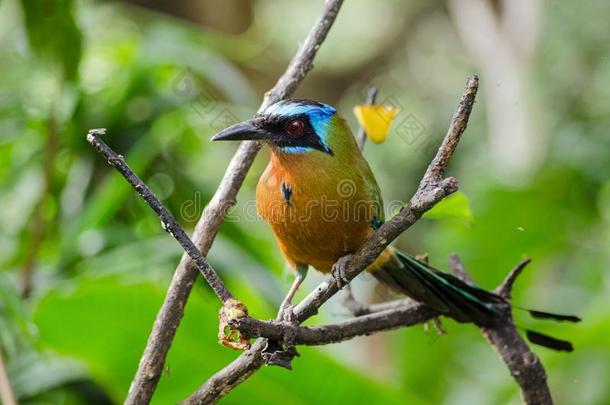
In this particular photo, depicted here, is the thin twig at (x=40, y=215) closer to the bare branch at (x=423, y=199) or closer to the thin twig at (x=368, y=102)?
the thin twig at (x=368, y=102)

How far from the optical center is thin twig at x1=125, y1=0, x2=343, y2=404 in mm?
1341

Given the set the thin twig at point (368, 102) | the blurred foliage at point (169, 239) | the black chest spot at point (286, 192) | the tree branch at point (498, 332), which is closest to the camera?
the tree branch at point (498, 332)

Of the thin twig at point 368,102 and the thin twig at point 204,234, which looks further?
the thin twig at point 368,102

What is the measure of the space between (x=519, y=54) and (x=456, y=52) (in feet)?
8.55

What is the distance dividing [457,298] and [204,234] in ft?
1.79

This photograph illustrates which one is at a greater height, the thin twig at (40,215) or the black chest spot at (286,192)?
the thin twig at (40,215)

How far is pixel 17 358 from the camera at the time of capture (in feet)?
7.72

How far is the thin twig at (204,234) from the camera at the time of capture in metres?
1.34

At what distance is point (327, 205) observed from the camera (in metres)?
1.64

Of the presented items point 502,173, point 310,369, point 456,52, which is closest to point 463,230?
point 502,173

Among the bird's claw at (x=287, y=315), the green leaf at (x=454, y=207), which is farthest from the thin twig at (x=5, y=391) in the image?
the green leaf at (x=454, y=207)

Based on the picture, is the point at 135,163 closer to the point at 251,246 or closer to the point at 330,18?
the point at 251,246

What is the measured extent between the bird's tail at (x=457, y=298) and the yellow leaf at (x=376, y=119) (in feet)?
0.95

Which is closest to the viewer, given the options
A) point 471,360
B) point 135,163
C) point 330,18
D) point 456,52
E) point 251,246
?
point 330,18
